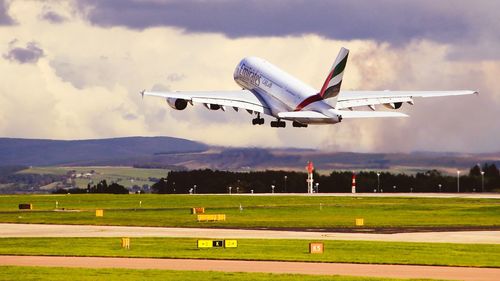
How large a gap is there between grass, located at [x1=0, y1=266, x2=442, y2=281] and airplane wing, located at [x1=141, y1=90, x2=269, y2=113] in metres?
66.9

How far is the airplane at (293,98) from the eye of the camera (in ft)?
448

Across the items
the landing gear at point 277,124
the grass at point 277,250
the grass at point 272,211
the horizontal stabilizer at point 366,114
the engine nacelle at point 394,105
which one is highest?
the engine nacelle at point 394,105

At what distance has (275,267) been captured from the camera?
74.4 meters

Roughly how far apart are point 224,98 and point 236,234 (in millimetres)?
44326

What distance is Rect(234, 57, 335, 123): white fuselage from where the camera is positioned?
141750 mm

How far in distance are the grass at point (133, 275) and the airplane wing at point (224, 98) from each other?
66868mm

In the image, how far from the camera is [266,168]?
19200cm

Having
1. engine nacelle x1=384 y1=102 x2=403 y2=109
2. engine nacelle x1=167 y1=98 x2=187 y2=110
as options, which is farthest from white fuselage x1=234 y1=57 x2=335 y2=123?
engine nacelle x1=167 y1=98 x2=187 y2=110

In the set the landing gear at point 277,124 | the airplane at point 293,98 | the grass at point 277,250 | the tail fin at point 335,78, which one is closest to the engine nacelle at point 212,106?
the airplane at point 293,98

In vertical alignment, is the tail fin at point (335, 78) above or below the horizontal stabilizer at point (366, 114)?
above

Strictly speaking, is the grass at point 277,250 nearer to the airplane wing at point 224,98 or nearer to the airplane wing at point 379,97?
the airplane wing at point 224,98

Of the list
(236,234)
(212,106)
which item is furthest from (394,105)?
(236,234)

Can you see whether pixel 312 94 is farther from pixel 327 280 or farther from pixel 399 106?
pixel 327 280

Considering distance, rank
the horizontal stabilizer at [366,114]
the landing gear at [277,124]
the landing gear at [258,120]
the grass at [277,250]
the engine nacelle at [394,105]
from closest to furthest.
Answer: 1. the grass at [277,250]
2. the horizontal stabilizer at [366,114]
3. the engine nacelle at [394,105]
4. the landing gear at [277,124]
5. the landing gear at [258,120]
